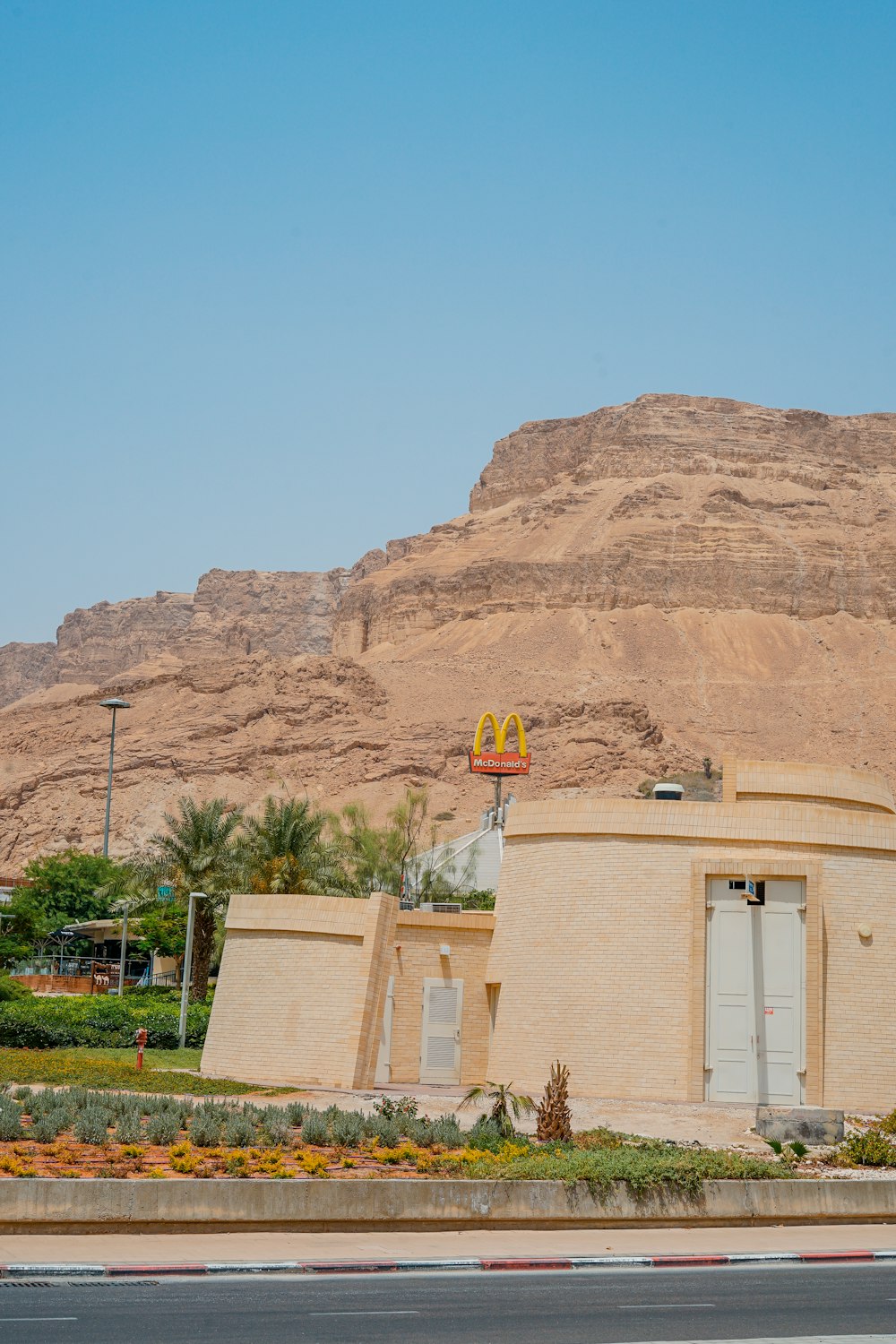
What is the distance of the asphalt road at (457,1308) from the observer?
37.9ft

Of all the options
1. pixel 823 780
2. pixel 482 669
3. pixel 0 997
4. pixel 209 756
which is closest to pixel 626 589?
pixel 482 669

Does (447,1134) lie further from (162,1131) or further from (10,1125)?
(10,1125)

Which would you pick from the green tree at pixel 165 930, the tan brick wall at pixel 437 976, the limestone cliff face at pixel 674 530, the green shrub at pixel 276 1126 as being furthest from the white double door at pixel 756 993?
the limestone cliff face at pixel 674 530

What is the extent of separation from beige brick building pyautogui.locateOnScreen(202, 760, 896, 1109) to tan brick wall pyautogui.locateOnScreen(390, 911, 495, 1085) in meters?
0.12

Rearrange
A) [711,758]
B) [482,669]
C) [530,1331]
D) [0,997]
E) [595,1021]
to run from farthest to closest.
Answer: [482,669], [711,758], [0,997], [595,1021], [530,1331]

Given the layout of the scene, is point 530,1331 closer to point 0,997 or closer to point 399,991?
point 399,991

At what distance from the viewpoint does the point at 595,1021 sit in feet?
81.1

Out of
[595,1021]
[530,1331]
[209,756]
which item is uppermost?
[209,756]

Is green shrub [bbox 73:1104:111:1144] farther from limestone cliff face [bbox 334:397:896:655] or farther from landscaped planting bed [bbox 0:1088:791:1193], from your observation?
limestone cliff face [bbox 334:397:896:655]

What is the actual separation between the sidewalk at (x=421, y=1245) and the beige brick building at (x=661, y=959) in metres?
6.65

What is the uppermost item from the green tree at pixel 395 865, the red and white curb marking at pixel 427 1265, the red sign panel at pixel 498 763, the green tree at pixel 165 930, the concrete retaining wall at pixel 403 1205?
the red sign panel at pixel 498 763

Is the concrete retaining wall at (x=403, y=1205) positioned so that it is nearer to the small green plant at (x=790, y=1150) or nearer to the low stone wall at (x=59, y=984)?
the small green plant at (x=790, y=1150)

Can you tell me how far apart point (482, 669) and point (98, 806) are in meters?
38.6

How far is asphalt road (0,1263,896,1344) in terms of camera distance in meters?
11.6
